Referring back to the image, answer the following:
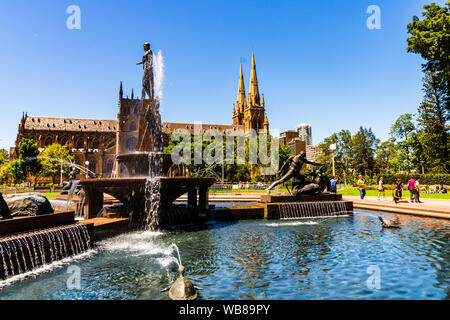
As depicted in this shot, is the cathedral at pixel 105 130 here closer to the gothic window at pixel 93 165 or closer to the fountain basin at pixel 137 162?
the gothic window at pixel 93 165

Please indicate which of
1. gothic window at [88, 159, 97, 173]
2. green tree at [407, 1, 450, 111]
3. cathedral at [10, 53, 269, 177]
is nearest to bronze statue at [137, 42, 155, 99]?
green tree at [407, 1, 450, 111]

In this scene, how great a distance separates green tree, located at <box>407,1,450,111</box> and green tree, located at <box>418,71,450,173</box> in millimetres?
15723

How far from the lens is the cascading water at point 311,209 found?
562 inches

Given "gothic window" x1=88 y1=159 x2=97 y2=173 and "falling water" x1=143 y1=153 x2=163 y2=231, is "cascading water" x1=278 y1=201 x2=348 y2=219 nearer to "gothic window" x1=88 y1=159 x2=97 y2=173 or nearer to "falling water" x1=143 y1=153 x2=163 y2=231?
"falling water" x1=143 y1=153 x2=163 y2=231

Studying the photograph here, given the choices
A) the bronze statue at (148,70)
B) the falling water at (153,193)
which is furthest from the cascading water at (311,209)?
the bronze statue at (148,70)

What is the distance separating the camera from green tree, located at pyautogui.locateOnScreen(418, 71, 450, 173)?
143ft

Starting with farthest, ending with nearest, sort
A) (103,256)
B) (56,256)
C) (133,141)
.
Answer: (133,141)
(103,256)
(56,256)

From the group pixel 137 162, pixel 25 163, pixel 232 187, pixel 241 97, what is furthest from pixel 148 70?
pixel 241 97

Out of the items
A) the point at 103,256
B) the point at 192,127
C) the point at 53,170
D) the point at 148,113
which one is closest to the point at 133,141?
the point at 53,170

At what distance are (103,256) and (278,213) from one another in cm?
906

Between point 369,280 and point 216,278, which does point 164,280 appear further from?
point 369,280
